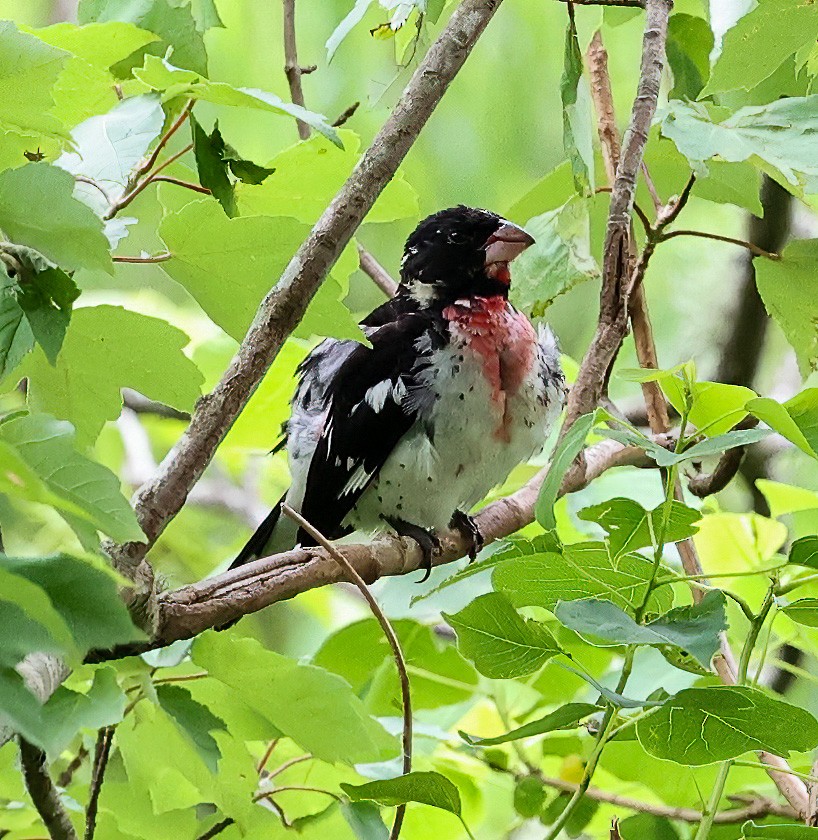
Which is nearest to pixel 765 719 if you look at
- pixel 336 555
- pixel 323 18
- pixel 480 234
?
pixel 336 555

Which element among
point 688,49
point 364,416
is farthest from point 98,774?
point 688,49

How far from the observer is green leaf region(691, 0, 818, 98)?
0.83m

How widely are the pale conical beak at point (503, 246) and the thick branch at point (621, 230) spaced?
596mm

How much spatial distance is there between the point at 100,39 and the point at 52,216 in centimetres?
28

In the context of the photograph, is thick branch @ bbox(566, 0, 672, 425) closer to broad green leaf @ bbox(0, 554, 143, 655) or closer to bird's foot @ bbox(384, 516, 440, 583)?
bird's foot @ bbox(384, 516, 440, 583)

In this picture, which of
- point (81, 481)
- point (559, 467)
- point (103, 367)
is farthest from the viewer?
point (103, 367)

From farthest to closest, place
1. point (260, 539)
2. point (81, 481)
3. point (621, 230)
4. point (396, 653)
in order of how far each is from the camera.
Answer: point (260, 539) → point (621, 230) → point (396, 653) → point (81, 481)

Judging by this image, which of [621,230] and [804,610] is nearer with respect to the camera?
[804,610]

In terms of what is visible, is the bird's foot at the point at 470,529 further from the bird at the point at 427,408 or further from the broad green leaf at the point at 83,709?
the broad green leaf at the point at 83,709

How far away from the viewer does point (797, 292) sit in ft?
3.24

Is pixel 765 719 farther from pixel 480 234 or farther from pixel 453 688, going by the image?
pixel 480 234

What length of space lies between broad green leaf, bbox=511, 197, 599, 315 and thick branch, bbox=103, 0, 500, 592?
0.30 metres

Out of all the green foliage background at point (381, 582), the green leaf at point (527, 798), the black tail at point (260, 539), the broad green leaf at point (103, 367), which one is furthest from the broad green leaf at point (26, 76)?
the black tail at point (260, 539)

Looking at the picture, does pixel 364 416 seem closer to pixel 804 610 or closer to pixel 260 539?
pixel 260 539
